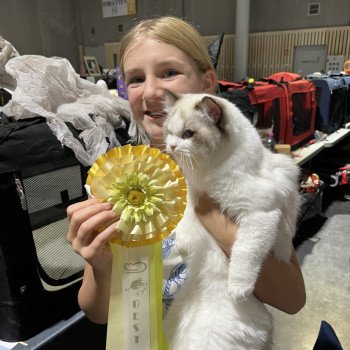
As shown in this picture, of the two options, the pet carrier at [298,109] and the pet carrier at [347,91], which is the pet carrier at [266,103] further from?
the pet carrier at [347,91]

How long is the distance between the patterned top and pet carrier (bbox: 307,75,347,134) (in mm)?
2854


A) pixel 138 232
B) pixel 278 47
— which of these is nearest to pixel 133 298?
pixel 138 232

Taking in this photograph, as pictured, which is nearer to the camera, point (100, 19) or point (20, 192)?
point (20, 192)

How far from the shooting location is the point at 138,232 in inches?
23.7

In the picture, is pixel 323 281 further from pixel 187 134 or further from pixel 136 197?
pixel 136 197

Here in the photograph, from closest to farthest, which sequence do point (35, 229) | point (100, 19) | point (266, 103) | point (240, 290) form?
point (240, 290)
point (35, 229)
point (266, 103)
point (100, 19)

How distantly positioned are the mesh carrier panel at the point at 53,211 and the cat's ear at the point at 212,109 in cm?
53

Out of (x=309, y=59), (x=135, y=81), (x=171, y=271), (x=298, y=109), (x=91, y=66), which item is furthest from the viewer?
(x=91, y=66)

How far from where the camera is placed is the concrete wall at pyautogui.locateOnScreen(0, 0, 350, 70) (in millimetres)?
6223

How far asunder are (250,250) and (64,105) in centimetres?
84

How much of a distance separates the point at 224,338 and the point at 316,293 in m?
1.66

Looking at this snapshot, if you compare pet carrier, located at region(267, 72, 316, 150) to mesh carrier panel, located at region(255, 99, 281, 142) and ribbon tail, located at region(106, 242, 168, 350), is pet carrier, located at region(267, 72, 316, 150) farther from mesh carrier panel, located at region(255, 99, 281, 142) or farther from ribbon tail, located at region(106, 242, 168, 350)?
ribbon tail, located at region(106, 242, 168, 350)

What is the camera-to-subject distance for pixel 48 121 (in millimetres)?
1011

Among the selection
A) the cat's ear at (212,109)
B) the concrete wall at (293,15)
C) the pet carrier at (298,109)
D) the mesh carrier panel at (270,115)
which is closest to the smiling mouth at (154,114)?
the cat's ear at (212,109)
